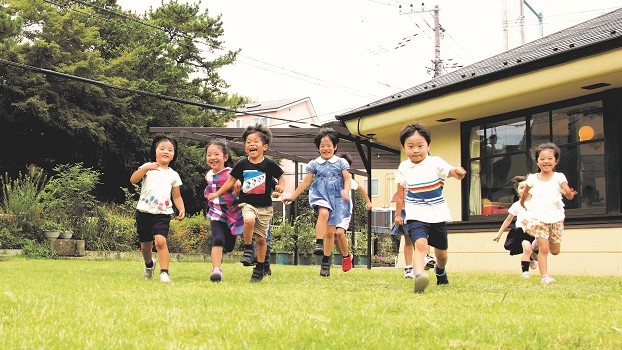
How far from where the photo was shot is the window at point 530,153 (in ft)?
39.3

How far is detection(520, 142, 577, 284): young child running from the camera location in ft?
28.3

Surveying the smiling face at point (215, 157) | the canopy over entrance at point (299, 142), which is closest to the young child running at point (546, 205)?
the smiling face at point (215, 157)

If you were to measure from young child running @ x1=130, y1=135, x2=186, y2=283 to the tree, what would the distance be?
1744cm

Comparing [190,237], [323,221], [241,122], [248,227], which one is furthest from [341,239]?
[241,122]

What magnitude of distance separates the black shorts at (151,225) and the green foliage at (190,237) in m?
12.8

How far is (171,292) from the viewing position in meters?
5.95

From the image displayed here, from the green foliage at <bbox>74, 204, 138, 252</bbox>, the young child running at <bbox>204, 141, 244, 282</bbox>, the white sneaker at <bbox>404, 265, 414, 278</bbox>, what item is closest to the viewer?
the young child running at <bbox>204, 141, 244, 282</bbox>

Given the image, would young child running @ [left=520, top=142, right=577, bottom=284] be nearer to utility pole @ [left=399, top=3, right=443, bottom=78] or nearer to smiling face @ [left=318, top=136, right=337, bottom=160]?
smiling face @ [left=318, top=136, right=337, bottom=160]

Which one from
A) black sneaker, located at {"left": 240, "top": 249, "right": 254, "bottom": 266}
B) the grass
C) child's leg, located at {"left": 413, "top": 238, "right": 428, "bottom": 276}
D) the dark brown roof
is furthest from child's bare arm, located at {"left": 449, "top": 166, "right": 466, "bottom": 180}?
the dark brown roof

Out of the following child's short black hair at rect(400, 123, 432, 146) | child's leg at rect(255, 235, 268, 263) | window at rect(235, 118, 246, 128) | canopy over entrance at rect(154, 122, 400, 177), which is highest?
window at rect(235, 118, 246, 128)

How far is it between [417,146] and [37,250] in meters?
12.5

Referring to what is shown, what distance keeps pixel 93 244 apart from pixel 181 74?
18.5 m

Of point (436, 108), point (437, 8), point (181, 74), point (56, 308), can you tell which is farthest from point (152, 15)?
point (56, 308)

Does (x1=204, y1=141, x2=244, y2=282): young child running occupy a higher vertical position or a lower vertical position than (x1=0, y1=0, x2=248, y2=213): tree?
lower
